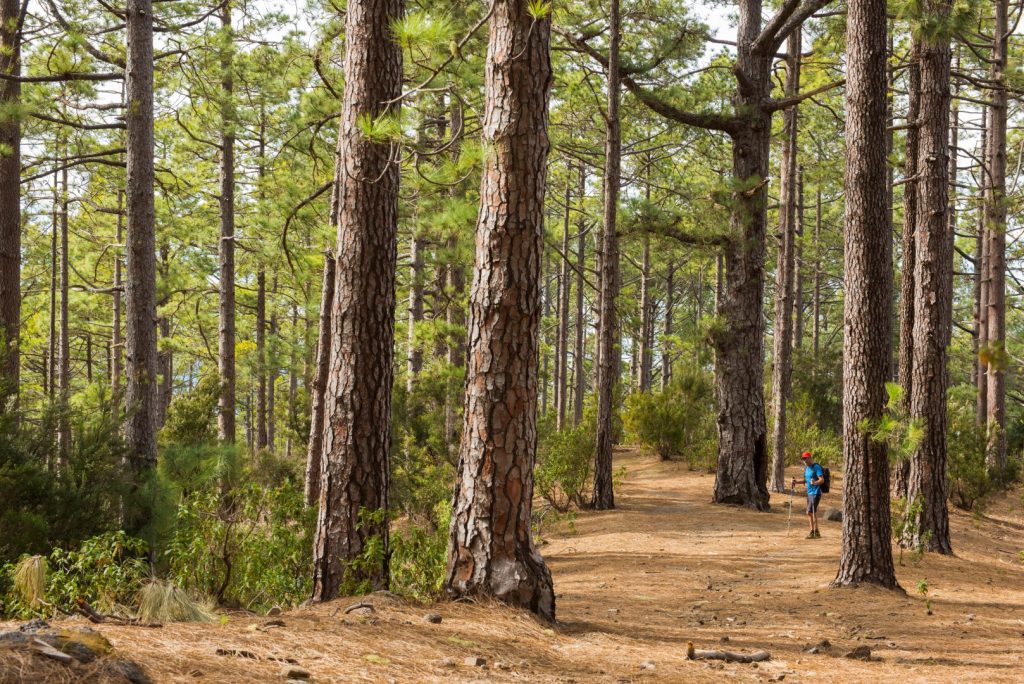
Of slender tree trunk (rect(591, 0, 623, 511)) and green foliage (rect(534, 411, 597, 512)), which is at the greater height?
slender tree trunk (rect(591, 0, 623, 511))

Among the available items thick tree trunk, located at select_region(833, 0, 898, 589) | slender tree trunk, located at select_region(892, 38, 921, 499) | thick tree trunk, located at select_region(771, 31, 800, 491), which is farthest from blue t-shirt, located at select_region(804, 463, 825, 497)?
thick tree trunk, located at select_region(833, 0, 898, 589)

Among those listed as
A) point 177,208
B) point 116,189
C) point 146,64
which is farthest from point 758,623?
point 177,208

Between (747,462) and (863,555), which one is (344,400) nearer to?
(863,555)

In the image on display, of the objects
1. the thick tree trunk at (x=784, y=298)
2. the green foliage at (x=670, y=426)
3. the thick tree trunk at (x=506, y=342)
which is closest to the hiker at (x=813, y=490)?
the thick tree trunk at (x=784, y=298)

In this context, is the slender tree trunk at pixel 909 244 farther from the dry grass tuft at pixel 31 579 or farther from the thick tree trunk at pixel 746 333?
the dry grass tuft at pixel 31 579

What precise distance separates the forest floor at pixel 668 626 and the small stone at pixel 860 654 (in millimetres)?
43

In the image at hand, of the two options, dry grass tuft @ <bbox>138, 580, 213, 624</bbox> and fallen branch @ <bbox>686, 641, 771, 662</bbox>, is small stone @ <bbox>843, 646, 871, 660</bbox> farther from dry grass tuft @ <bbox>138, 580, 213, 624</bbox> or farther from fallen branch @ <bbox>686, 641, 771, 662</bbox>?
dry grass tuft @ <bbox>138, 580, 213, 624</bbox>

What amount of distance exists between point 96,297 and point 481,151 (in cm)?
2258

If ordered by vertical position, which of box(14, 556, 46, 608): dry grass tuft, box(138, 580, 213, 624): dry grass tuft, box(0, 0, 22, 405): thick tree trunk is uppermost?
box(0, 0, 22, 405): thick tree trunk

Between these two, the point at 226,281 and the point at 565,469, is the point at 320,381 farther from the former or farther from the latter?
the point at 226,281

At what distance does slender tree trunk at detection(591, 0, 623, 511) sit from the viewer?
11875mm

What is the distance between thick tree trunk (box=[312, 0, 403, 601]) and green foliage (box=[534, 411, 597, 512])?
254 inches

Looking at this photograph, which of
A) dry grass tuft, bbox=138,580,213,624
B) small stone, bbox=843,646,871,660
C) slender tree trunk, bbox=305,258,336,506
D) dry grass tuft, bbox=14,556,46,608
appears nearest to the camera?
dry grass tuft, bbox=14,556,46,608

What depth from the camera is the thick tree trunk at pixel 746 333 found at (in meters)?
12.8
